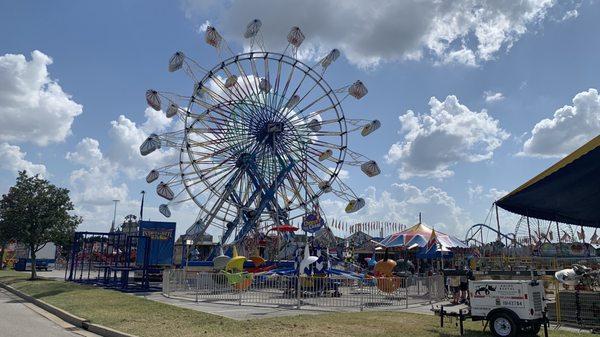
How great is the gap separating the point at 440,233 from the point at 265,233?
13891mm

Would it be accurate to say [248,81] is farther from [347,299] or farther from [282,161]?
[347,299]

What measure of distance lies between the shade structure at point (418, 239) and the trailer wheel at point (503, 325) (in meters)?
21.1

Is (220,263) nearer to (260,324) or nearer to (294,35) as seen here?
(294,35)

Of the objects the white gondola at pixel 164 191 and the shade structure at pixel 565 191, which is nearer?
the shade structure at pixel 565 191

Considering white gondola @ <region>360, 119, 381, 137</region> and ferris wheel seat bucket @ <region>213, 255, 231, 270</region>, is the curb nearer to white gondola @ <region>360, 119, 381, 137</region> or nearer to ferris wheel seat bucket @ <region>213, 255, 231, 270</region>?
ferris wheel seat bucket @ <region>213, 255, 231, 270</region>

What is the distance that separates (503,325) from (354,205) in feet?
85.7

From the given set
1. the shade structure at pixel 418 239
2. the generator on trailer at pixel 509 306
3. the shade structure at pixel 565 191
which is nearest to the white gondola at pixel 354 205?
the shade structure at pixel 418 239

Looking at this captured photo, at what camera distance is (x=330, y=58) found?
34.4 m

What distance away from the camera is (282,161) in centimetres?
3741

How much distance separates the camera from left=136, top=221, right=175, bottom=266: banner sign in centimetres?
2773

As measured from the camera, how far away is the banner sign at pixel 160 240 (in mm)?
27734

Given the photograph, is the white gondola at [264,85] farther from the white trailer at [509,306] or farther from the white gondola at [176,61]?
the white trailer at [509,306]

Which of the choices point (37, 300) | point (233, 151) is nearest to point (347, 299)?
point (37, 300)

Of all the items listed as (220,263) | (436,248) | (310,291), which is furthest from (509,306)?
(436,248)
